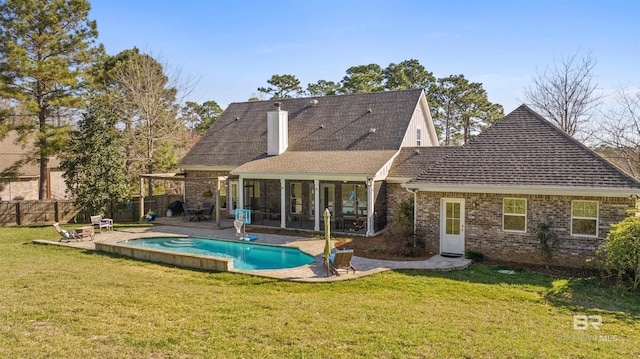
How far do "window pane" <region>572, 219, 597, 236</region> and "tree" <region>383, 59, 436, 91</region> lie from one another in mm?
31569

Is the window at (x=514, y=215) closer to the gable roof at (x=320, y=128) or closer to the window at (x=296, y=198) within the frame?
the gable roof at (x=320, y=128)

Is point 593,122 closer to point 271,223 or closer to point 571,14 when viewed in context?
Answer: point 571,14

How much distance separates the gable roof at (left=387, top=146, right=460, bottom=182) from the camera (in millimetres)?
19500

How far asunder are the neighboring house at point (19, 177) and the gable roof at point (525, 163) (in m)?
24.4

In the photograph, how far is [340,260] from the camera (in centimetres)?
1228

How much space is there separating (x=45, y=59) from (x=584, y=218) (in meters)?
27.9

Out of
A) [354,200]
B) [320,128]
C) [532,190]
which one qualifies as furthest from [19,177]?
[532,190]

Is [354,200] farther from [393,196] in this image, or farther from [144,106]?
[144,106]

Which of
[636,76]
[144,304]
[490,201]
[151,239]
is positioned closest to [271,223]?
[151,239]

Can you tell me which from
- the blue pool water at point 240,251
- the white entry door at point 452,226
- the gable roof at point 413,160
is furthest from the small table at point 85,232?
the white entry door at point 452,226

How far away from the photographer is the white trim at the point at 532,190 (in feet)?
40.6

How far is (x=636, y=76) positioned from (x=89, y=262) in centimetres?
2784

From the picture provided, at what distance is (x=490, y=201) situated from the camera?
14.2 m

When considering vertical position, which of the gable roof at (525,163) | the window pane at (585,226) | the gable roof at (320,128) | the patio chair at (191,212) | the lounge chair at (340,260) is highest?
the gable roof at (320,128)
